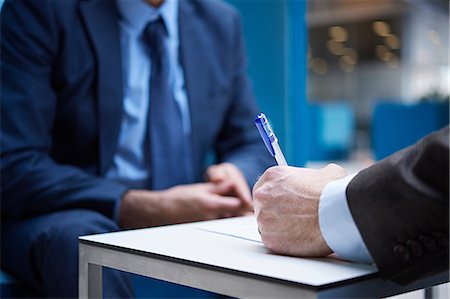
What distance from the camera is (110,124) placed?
1.55m

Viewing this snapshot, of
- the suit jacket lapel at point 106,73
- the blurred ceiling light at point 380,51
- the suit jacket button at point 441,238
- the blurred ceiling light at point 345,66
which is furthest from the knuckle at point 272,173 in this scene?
the blurred ceiling light at point 345,66

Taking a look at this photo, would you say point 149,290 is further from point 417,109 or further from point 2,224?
point 417,109

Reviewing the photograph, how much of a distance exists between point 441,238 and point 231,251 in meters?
0.25

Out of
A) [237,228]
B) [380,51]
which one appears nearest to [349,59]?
[380,51]

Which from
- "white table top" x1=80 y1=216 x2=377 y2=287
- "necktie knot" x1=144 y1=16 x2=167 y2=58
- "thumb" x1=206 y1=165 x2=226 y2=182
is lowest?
"thumb" x1=206 y1=165 x2=226 y2=182

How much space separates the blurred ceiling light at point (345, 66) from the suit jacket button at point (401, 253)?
11.1 meters

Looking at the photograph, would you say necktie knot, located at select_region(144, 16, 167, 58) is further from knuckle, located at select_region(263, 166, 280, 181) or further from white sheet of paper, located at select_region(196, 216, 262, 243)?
knuckle, located at select_region(263, 166, 280, 181)

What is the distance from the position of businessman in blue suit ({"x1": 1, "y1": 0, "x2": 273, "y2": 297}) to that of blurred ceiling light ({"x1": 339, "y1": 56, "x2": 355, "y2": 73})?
10.0m

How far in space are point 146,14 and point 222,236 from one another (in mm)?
794

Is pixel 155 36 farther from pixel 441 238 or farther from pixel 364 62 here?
pixel 364 62

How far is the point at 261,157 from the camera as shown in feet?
5.61

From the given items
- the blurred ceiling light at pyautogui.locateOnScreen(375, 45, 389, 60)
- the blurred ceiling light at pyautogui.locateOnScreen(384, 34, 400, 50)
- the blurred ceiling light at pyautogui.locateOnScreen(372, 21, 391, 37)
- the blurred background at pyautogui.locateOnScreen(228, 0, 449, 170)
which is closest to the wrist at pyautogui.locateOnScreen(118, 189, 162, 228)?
the blurred background at pyautogui.locateOnScreen(228, 0, 449, 170)

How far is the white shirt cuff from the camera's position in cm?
74

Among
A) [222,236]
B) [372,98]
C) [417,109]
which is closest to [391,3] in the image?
[372,98]
